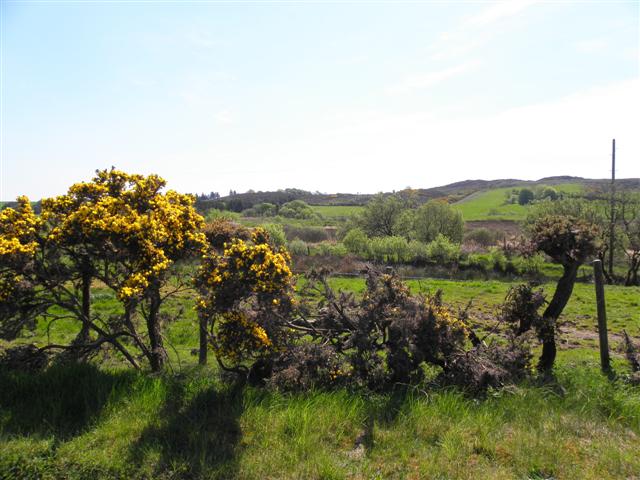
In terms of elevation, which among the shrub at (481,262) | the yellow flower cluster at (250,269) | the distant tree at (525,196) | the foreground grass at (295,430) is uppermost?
the distant tree at (525,196)

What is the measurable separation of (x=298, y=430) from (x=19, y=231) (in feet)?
17.3

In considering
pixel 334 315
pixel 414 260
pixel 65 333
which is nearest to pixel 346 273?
pixel 414 260

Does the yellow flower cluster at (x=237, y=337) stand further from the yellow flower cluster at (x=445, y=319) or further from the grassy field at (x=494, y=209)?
the grassy field at (x=494, y=209)

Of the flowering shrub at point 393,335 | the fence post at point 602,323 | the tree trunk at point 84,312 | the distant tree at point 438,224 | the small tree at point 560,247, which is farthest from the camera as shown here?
the distant tree at point 438,224

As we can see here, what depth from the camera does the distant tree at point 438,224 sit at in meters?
43.8

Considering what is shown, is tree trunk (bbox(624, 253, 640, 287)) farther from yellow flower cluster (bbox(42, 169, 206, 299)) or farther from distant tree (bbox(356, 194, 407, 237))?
yellow flower cluster (bbox(42, 169, 206, 299))

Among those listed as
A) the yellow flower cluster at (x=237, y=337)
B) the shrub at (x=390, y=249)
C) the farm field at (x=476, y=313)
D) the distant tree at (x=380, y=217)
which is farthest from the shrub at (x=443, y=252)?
the yellow flower cluster at (x=237, y=337)

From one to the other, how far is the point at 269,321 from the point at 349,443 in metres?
1.98

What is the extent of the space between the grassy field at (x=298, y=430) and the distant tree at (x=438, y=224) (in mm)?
37821

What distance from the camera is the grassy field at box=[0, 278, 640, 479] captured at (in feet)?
14.6

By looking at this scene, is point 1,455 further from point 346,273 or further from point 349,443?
point 346,273

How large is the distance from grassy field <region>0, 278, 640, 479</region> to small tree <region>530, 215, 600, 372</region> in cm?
78

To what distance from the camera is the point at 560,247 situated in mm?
7246

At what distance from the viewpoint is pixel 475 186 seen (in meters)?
150
